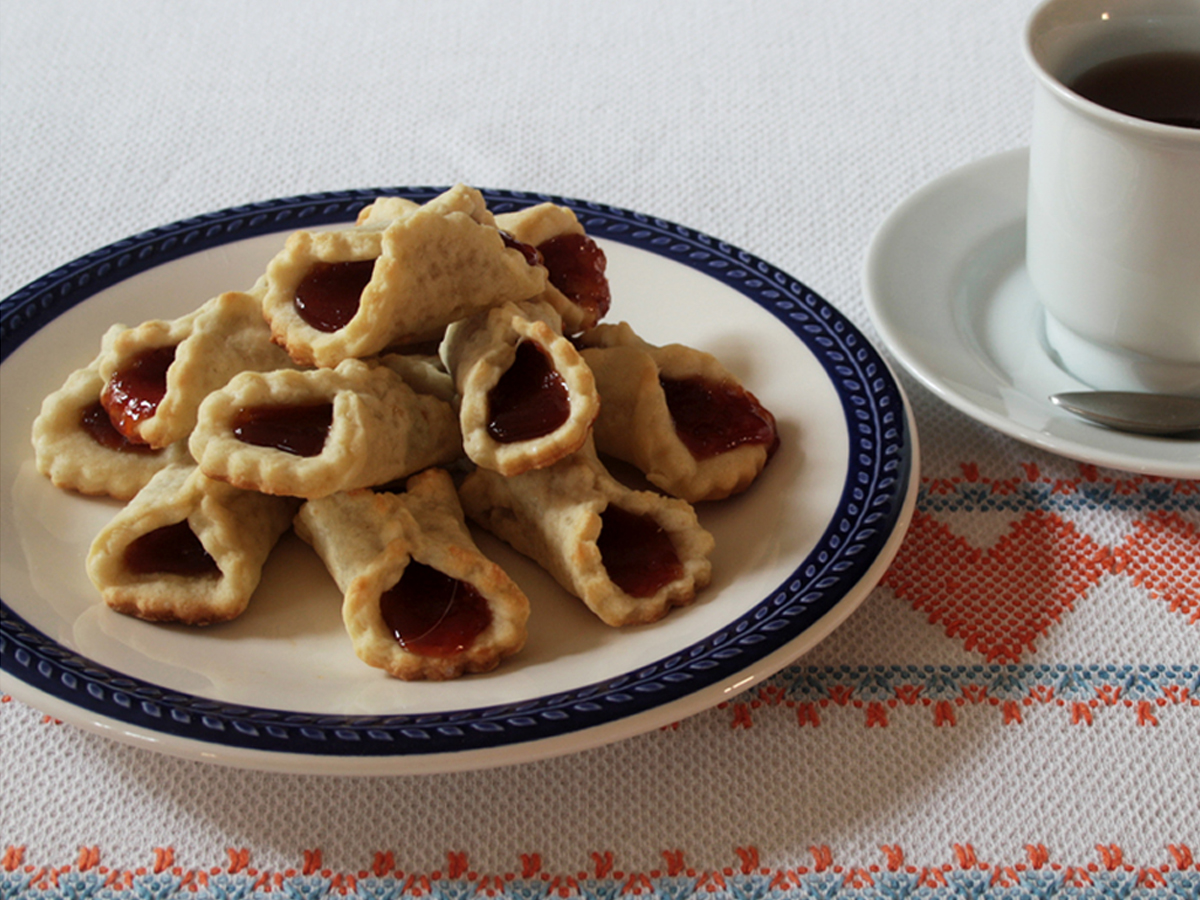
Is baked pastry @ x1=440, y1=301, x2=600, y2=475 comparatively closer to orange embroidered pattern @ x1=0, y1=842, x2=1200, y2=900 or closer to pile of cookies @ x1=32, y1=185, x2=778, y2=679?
pile of cookies @ x1=32, y1=185, x2=778, y2=679

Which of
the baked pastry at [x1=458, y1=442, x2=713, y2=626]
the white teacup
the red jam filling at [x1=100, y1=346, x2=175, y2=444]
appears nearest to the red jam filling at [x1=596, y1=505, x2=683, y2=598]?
the baked pastry at [x1=458, y1=442, x2=713, y2=626]

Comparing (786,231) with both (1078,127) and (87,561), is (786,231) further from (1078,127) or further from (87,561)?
(87,561)

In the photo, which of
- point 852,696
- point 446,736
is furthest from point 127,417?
point 852,696

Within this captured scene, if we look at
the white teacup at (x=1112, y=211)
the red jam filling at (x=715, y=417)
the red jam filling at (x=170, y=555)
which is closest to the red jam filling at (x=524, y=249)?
the red jam filling at (x=715, y=417)

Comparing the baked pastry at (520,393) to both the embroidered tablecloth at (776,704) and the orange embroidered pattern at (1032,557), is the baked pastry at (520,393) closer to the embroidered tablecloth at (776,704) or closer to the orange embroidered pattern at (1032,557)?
the embroidered tablecloth at (776,704)

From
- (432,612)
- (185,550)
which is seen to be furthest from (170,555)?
(432,612)

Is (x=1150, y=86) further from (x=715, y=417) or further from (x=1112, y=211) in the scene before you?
(x=715, y=417)
